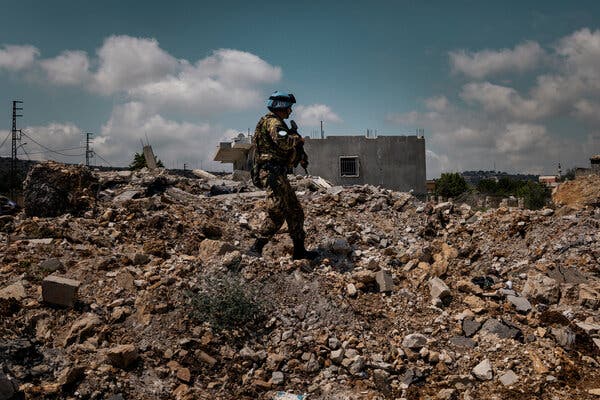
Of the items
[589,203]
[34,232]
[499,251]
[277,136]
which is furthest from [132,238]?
[589,203]

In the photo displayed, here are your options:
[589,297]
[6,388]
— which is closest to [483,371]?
[589,297]

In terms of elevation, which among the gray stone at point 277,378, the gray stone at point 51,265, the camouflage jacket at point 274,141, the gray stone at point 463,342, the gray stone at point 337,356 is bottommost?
the gray stone at point 277,378

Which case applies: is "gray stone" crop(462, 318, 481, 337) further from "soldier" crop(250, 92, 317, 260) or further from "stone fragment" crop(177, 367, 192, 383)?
"stone fragment" crop(177, 367, 192, 383)

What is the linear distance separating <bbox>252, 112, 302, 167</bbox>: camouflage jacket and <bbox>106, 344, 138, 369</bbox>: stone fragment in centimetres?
281

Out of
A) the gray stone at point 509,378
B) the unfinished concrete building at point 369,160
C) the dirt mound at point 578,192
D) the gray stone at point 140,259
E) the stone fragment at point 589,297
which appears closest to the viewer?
the gray stone at point 509,378

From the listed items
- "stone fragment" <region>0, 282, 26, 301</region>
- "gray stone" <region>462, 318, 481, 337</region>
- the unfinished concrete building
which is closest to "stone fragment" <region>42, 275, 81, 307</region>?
"stone fragment" <region>0, 282, 26, 301</region>

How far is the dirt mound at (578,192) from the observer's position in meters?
7.75

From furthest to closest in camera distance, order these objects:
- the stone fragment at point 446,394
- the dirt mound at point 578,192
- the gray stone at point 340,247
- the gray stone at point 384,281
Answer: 1. the dirt mound at point 578,192
2. the gray stone at point 340,247
3. the gray stone at point 384,281
4. the stone fragment at point 446,394

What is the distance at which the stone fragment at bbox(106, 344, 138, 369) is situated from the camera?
11.8ft

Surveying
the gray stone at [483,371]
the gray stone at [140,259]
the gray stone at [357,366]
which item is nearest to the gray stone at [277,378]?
the gray stone at [357,366]

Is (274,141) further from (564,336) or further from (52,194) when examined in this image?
(52,194)

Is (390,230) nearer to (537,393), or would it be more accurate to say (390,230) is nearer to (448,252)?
(448,252)

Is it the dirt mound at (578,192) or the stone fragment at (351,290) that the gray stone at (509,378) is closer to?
the stone fragment at (351,290)

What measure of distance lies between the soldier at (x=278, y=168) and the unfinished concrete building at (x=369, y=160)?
15358 mm
